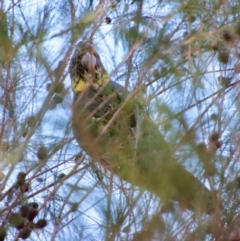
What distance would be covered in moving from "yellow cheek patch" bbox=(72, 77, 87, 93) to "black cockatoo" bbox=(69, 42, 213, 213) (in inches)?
0.6

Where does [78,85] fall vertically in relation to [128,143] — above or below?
above

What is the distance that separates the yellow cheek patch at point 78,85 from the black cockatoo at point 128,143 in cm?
2

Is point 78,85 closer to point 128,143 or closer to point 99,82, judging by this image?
point 99,82

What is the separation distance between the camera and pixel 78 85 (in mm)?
2010

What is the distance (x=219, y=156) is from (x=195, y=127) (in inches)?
3.3

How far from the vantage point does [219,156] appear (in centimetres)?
165

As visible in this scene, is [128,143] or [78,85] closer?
[128,143]

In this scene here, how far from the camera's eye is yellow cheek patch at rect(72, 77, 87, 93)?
6.30 feet

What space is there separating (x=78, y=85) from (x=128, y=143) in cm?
32

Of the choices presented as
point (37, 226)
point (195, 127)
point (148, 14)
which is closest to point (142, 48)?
point (148, 14)

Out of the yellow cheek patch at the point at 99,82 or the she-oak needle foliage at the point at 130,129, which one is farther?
the yellow cheek patch at the point at 99,82

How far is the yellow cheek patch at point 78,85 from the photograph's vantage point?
6.30ft

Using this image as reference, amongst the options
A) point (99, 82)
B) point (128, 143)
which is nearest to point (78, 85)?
point (99, 82)

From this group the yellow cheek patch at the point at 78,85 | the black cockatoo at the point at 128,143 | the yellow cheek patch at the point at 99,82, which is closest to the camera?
the black cockatoo at the point at 128,143
